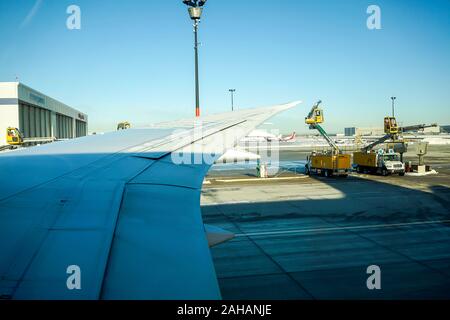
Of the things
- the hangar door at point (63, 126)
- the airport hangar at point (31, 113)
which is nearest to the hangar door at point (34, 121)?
the airport hangar at point (31, 113)

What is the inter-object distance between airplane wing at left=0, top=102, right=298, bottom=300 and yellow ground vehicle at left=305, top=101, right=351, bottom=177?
2560 centimetres

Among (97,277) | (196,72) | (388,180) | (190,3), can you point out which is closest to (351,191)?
(388,180)

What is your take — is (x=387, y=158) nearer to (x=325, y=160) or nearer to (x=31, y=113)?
(x=325, y=160)

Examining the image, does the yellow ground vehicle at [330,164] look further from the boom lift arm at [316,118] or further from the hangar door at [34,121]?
the hangar door at [34,121]

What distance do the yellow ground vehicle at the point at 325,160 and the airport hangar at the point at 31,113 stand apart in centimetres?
2893

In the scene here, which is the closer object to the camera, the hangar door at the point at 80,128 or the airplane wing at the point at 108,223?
the airplane wing at the point at 108,223

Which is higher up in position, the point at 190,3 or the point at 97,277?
the point at 190,3

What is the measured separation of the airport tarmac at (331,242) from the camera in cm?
848

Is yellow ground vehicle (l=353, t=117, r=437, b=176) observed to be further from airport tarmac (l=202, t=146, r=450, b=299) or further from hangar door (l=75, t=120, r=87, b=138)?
hangar door (l=75, t=120, r=87, b=138)

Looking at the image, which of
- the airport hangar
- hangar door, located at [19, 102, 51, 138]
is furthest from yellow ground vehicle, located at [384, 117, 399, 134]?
hangar door, located at [19, 102, 51, 138]

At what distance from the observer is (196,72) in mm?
17031

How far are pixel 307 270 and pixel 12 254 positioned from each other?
808 centimetres
